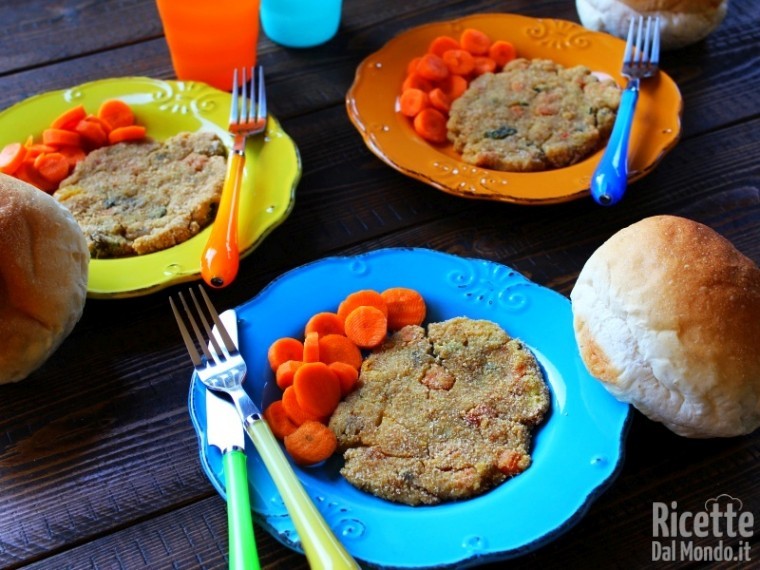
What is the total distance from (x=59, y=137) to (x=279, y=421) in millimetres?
780

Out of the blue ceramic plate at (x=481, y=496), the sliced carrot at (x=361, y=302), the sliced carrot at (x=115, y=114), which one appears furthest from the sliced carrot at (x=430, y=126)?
the sliced carrot at (x=115, y=114)

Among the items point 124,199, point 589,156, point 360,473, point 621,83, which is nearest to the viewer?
point 360,473

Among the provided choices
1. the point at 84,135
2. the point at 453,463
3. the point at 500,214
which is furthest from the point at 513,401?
the point at 84,135

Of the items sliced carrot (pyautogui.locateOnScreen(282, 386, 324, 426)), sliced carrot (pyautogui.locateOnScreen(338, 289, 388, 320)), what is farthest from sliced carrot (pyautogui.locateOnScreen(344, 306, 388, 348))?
sliced carrot (pyautogui.locateOnScreen(282, 386, 324, 426))

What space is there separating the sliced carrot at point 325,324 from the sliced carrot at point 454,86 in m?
0.67

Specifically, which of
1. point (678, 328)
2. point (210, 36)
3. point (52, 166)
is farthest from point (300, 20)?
point (678, 328)

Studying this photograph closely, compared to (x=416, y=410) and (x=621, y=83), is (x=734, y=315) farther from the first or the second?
(x=621, y=83)

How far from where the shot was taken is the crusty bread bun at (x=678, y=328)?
1.02 meters

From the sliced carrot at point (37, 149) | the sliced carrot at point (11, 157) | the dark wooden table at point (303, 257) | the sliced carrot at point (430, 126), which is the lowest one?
the dark wooden table at point (303, 257)

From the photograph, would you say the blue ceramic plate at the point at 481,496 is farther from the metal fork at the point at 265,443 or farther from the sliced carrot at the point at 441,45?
the sliced carrot at the point at 441,45

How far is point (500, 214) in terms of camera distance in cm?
149

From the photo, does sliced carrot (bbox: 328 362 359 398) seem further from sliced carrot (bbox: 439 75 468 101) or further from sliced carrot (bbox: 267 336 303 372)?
sliced carrot (bbox: 439 75 468 101)

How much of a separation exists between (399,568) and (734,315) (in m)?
0.54

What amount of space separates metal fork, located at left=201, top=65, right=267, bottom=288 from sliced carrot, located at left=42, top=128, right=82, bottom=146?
30cm
